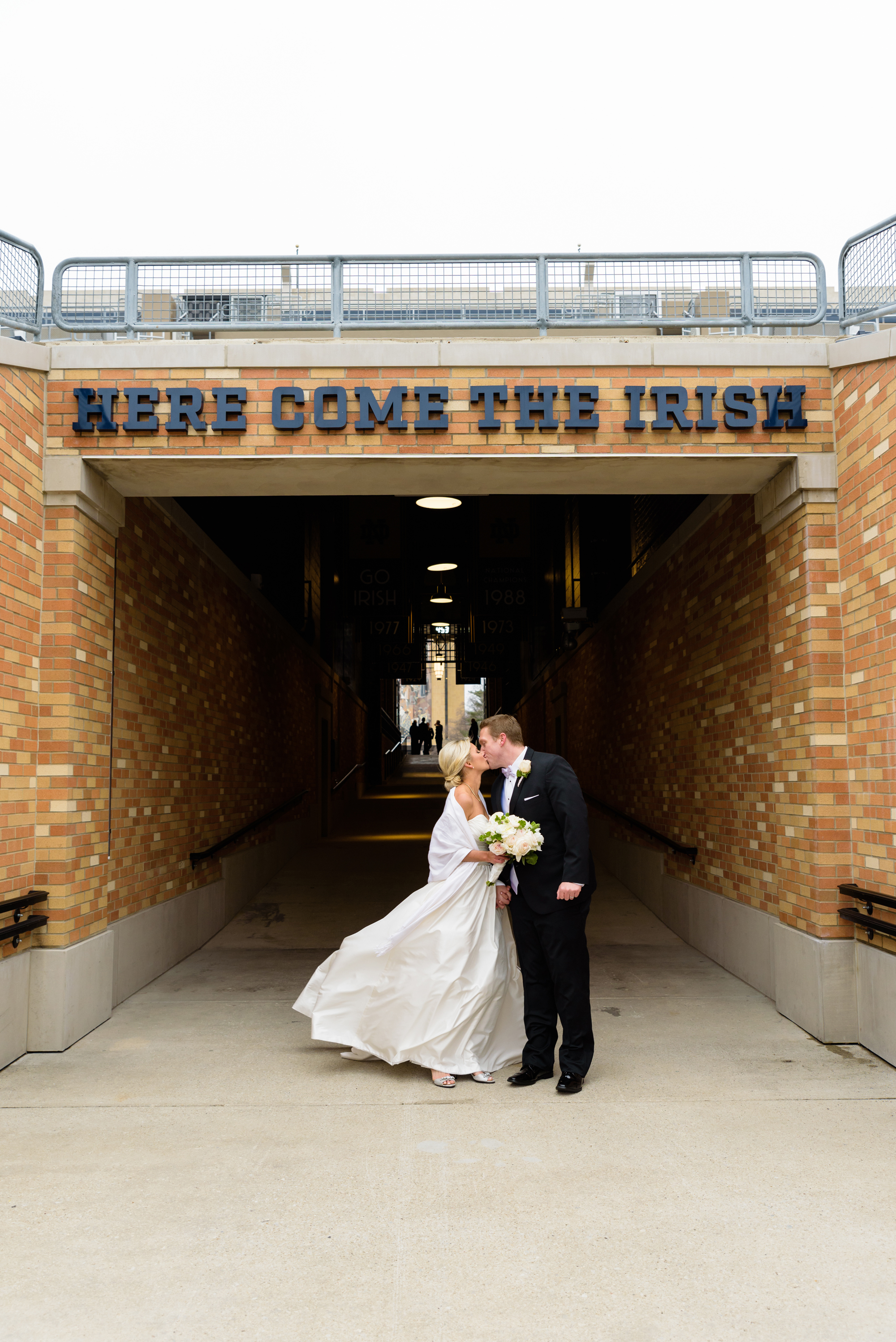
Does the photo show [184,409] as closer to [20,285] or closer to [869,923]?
[20,285]

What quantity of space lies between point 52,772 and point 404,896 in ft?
19.8

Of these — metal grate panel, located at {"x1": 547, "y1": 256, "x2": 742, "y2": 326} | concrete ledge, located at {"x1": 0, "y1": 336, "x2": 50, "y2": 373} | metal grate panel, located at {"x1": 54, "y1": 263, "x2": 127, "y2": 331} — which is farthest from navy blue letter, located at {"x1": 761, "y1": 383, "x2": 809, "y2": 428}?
concrete ledge, located at {"x1": 0, "y1": 336, "x2": 50, "y2": 373}

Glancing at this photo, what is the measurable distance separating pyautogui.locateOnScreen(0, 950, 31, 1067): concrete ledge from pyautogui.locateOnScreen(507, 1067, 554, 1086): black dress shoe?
2.93 meters

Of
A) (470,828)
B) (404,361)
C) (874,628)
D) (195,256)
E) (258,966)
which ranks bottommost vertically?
(258,966)

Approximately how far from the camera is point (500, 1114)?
475cm

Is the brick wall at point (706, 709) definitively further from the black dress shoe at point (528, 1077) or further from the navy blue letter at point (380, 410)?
the navy blue letter at point (380, 410)

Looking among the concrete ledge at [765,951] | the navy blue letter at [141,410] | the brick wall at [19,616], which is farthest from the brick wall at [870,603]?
the brick wall at [19,616]

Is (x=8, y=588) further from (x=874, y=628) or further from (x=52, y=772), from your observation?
(x=874, y=628)

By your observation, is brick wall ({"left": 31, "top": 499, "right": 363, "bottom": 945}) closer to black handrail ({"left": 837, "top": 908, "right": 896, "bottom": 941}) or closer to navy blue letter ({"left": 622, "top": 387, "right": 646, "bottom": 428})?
navy blue letter ({"left": 622, "top": 387, "right": 646, "bottom": 428})

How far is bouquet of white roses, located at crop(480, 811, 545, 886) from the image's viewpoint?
5059 mm

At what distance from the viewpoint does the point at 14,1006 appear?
5.63m

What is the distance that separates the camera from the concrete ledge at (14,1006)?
550 cm

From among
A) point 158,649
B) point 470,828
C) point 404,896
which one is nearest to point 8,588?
point 158,649

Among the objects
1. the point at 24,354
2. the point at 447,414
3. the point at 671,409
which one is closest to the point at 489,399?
the point at 447,414
